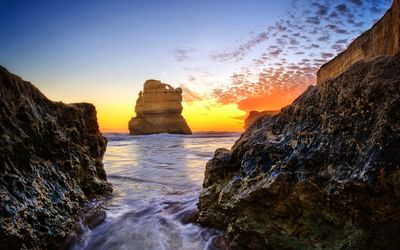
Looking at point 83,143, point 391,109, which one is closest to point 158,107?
point 83,143

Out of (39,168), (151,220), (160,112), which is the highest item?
(160,112)

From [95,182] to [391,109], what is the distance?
13.1 feet

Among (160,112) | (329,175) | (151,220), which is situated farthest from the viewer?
(160,112)

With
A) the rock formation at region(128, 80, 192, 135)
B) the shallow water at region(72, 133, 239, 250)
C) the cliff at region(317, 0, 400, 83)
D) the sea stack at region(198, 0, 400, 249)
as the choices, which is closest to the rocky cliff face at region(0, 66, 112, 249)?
the shallow water at region(72, 133, 239, 250)

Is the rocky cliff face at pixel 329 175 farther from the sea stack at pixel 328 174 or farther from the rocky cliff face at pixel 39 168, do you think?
the rocky cliff face at pixel 39 168

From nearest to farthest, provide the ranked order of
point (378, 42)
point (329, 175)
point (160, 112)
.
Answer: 1. point (329, 175)
2. point (378, 42)
3. point (160, 112)

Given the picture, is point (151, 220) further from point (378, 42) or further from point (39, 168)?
point (378, 42)

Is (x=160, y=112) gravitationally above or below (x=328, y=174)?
above

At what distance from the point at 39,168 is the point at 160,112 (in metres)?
48.5

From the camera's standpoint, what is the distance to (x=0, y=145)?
9.31 ft

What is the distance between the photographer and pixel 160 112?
2020 inches

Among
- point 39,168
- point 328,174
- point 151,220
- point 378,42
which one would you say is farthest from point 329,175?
point 378,42

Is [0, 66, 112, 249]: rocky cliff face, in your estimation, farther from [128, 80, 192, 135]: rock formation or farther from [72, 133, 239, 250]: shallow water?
[128, 80, 192, 135]: rock formation

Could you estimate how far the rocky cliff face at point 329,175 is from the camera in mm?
1949
